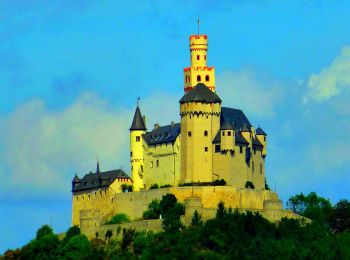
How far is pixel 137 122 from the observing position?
159000mm

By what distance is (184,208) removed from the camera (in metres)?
149

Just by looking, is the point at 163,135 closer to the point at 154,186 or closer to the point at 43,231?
the point at 154,186

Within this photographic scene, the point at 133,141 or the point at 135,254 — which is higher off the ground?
the point at 133,141

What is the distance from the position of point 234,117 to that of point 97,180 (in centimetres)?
1369

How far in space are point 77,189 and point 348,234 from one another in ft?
84.7

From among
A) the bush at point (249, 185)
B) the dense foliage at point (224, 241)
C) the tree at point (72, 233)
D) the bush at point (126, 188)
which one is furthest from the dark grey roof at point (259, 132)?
the tree at point (72, 233)

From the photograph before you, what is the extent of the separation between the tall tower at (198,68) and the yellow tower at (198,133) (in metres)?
3.28

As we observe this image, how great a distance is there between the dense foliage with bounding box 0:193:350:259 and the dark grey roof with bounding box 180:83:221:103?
7.98 metres

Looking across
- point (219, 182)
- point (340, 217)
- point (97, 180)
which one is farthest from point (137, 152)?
point (340, 217)

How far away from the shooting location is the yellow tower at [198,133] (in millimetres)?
150875

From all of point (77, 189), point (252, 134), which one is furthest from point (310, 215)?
point (77, 189)

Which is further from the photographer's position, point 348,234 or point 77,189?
point 77,189

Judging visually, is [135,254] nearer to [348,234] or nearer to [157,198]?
[157,198]

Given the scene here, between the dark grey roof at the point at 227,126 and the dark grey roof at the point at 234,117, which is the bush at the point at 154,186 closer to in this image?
the dark grey roof at the point at 234,117
